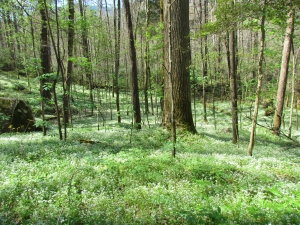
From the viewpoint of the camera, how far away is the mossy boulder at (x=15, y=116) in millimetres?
9453

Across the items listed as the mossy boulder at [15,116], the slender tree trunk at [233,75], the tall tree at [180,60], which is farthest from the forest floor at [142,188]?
the mossy boulder at [15,116]

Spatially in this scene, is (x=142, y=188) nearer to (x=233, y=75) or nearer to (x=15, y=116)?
(x=233, y=75)

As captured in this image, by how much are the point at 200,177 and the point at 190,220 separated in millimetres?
1993

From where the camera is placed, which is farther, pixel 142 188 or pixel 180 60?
pixel 180 60

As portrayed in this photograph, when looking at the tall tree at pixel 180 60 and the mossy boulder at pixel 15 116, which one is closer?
the tall tree at pixel 180 60

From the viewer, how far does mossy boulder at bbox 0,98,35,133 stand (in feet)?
31.0

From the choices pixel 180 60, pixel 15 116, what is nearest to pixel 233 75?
pixel 180 60

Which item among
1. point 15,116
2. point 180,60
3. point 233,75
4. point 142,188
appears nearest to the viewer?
point 142,188

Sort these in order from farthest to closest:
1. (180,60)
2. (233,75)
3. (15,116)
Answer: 1. (15,116)
2. (233,75)
3. (180,60)

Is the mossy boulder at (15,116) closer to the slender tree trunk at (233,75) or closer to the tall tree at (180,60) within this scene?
the tall tree at (180,60)

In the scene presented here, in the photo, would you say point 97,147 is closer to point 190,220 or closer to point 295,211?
point 190,220

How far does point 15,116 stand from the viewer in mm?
9758

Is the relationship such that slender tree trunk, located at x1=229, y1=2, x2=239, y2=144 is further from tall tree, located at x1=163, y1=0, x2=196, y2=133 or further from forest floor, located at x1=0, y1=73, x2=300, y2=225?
forest floor, located at x1=0, y1=73, x2=300, y2=225

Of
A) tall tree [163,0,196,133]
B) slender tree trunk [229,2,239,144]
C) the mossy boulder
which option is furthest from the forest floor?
the mossy boulder
